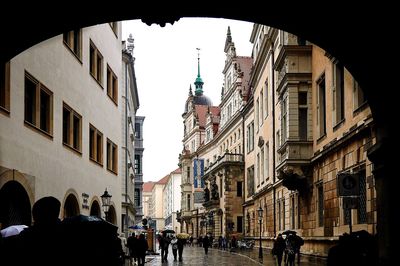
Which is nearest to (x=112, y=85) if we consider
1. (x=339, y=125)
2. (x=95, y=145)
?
(x=95, y=145)

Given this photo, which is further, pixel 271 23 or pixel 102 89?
pixel 102 89

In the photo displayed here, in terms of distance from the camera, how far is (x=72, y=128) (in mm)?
26391

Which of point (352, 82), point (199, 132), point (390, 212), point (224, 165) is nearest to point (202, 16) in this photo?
point (390, 212)

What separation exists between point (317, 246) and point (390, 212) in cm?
1680

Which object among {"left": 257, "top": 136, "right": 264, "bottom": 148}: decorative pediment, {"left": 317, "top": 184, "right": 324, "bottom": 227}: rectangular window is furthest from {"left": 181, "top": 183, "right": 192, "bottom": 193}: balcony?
{"left": 317, "top": 184, "right": 324, "bottom": 227}: rectangular window

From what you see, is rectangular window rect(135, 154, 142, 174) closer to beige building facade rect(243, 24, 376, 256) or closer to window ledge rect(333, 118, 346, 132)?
beige building facade rect(243, 24, 376, 256)

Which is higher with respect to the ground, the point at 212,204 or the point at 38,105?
the point at 38,105

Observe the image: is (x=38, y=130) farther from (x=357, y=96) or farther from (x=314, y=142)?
(x=314, y=142)

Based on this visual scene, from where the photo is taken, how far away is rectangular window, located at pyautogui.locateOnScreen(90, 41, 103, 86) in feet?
100

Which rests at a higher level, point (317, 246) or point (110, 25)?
point (110, 25)

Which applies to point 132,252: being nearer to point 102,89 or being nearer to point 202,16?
point 102,89

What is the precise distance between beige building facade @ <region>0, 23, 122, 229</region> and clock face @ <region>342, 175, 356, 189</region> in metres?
7.73

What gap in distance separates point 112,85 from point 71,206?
11.2 metres

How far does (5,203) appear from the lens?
63.9 feet
